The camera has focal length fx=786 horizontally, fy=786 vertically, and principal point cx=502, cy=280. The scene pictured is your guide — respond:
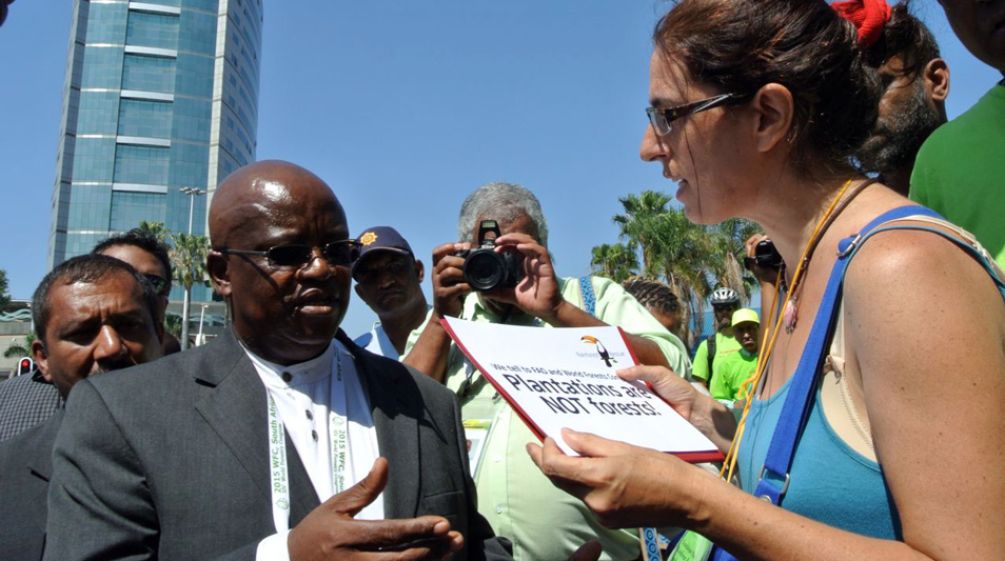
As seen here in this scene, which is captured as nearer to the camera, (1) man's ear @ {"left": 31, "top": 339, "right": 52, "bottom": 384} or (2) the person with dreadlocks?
(1) man's ear @ {"left": 31, "top": 339, "right": 52, "bottom": 384}

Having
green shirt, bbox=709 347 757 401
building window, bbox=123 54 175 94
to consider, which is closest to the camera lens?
green shirt, bbox=709 347 757 401

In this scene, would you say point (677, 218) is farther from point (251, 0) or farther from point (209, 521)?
point (251, 0)

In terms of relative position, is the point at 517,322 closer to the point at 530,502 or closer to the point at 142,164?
the point at 530,502


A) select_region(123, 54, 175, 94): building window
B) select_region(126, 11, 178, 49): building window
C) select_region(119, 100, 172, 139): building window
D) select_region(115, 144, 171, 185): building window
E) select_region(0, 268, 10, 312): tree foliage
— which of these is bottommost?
select_region(0, 268, 10, 312): tree foliage

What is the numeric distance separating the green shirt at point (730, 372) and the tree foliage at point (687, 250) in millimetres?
26948

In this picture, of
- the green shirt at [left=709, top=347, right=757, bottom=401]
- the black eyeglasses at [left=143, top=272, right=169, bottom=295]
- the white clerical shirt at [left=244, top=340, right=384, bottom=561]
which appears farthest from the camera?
the green shirt at [left=709, top=347, right=757, bottom=401]

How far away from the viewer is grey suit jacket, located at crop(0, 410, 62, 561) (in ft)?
8.02

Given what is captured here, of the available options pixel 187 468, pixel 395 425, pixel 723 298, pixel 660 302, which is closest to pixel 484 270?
pixel 395 425

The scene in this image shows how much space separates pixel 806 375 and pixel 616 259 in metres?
40.1

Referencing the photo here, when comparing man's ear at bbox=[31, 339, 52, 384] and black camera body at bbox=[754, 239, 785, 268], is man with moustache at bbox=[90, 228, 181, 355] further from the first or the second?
black camera body at bbox=[754, 239, 785, 268]

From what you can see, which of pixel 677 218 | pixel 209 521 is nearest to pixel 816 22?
pixel 209 521

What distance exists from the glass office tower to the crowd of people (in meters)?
79.6

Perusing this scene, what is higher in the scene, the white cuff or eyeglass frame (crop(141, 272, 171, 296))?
eyeglass frame (crop(141, 272, 171, 296))

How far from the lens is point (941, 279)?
1322 mm
